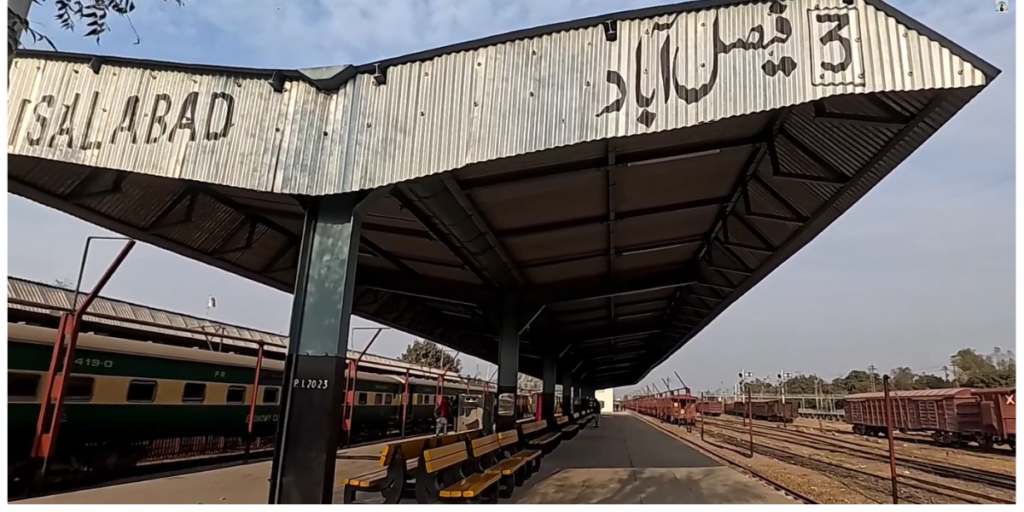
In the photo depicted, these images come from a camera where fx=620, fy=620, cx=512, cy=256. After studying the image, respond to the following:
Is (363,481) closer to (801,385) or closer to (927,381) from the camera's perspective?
(927,381)

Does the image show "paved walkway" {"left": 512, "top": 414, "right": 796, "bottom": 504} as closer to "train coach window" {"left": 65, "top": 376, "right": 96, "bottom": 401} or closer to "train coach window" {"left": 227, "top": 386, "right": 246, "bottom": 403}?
"train coach window" {"left": 227, "top": 386, "right": 246, "bottom": 403}

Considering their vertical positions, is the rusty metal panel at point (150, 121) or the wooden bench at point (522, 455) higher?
the rusty metal panel at point (150, 121)

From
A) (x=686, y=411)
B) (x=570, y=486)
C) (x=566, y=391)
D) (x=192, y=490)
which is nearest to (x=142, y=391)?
(x=192, y=490)

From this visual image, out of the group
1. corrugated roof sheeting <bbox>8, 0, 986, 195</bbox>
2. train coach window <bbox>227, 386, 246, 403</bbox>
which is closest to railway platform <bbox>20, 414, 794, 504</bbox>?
train coach window <bbox>227, 386, 246, 403</bbox>

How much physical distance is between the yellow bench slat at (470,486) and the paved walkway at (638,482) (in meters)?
0.60

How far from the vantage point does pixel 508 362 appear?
44.6ft

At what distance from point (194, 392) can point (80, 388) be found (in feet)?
7.77

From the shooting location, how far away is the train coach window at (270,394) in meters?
13.9

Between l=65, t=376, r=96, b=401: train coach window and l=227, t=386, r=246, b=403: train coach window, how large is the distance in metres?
3.20

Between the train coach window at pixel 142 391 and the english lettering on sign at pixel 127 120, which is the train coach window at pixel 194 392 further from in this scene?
the english lettering on sign at pixel 127 120

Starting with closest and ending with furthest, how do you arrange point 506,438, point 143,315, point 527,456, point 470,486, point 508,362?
1. point 470,486
2. point 527,456
3. point 506,438
4. point 508,362
5. point 143,315

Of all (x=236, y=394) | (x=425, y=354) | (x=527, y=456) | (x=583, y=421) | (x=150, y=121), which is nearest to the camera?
(x=150, y=121)

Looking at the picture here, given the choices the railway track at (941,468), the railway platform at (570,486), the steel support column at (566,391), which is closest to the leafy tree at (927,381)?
the steel support column at (566,391)

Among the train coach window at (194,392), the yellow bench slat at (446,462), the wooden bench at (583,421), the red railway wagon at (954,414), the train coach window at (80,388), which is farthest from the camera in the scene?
the wooden bench at (583,421)
